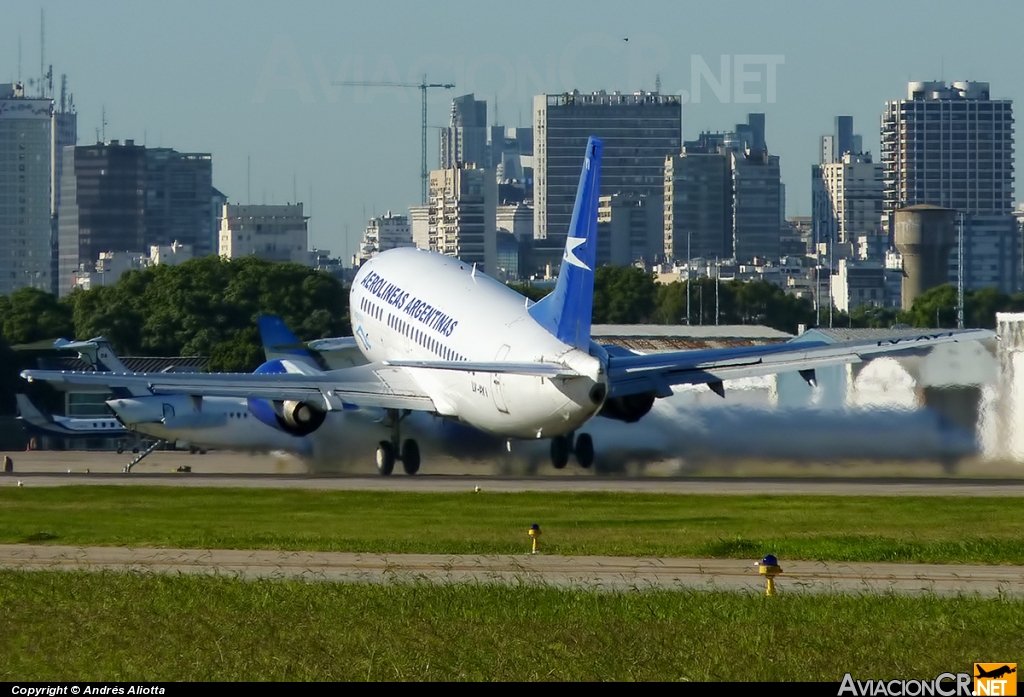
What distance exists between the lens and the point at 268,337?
75.8 m

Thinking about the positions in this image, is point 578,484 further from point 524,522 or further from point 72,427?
point 72,427

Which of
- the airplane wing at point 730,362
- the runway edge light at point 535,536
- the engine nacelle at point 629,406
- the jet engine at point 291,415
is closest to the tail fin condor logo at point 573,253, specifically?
the airplane wing at point 730,362

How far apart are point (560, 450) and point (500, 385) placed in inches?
275

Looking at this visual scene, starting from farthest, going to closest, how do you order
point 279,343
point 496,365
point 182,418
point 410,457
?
point 182,418 < point 279,343 < point 410,457 < point 496,365

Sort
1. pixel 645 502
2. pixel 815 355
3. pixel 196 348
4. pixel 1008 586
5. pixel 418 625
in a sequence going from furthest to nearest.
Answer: pixel 196 348, pixel 815 355, pixel 645 502, pixel 1008 586, pixel 418 625

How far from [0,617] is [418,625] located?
5.86 meters

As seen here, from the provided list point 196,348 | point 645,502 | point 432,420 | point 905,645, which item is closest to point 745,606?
point 905,645

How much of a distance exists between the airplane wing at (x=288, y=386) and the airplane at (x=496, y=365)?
0.05 meters

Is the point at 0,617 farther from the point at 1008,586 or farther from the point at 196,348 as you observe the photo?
the point at 196,348

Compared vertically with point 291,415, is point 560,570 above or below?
below

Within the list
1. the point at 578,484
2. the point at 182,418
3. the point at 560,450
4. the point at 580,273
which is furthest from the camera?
the point at 182,418

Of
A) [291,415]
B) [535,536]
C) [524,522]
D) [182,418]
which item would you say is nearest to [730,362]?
[291,415]

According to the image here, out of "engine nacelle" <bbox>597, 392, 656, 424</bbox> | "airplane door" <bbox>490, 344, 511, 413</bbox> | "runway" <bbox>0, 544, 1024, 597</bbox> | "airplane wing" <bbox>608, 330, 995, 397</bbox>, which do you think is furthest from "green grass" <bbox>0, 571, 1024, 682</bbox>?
"engine nacelle" <bbox>597, 392, 656, 424</bbox>

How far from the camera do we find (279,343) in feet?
248
